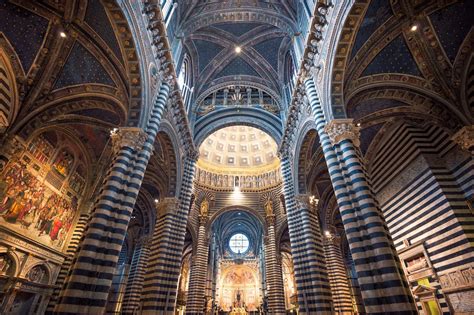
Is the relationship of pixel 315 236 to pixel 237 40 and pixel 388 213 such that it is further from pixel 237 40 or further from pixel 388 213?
pixel 237 40

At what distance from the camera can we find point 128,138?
9.63 metres

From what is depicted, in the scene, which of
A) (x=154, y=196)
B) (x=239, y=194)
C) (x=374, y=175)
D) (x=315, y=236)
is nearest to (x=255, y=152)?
(x=239, y=194)

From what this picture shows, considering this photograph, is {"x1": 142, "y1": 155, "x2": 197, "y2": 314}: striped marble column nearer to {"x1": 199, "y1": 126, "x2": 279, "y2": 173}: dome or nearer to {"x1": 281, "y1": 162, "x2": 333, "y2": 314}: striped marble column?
{"x1": 281, "y1": 162, "x2": 333, "y2": 314}: striped marble column

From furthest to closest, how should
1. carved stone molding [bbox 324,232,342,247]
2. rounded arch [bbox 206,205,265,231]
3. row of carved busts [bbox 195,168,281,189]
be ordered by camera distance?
row of carved busts [bbox 195,168,281,189] → rounded arch [bbox 206,205,265,231] → carved stone molding [bbox 324,232,342,247]

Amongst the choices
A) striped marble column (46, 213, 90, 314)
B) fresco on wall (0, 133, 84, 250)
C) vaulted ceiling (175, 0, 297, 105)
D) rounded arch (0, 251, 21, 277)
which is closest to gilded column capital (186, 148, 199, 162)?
vaulted ceiling (175, 0, 297, 105)

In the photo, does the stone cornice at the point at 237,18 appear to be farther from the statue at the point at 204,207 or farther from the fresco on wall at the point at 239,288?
the fresco on wall at the point at 239,288

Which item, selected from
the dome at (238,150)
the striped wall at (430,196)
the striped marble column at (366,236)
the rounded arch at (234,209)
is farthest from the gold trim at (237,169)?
the striped marble column at (366,236)

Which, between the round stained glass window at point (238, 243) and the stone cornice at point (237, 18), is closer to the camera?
the stone cornice at point (237, 18)

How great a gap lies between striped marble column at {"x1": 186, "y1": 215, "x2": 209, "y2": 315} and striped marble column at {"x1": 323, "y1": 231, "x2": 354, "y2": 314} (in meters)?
12.8

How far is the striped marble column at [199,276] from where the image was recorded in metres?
24.0

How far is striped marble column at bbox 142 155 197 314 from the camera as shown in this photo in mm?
11945

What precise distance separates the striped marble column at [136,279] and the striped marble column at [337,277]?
48.9 feet

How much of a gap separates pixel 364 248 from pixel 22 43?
14340 mm

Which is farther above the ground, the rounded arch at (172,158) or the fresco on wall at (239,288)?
the rounded arch at (172,158)
